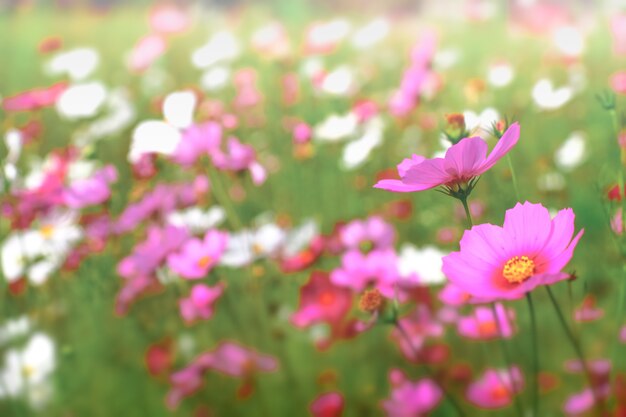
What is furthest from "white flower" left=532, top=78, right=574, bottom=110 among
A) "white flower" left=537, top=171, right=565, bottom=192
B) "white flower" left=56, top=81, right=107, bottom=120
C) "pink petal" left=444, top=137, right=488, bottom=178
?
"white flower" left=56, top=81, right=107, bottom=120

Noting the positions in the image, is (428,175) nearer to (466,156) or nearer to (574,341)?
(466,156)

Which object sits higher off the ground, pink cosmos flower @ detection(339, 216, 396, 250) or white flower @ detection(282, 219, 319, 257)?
white flower @ detection(282, 219, 319, 257)

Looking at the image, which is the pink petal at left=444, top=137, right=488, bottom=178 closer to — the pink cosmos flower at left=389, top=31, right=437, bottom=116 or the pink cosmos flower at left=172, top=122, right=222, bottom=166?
the pink cosmos flower at left=172, top=122, right=222, bottom=166

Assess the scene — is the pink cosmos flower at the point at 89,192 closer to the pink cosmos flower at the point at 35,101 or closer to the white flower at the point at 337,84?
the pink cosmos flower at the point at 35,101

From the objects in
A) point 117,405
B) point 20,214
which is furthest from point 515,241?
point 117,405

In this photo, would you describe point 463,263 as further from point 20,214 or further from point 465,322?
point 20,214

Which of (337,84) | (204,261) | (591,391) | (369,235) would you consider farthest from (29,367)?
(337,84)
